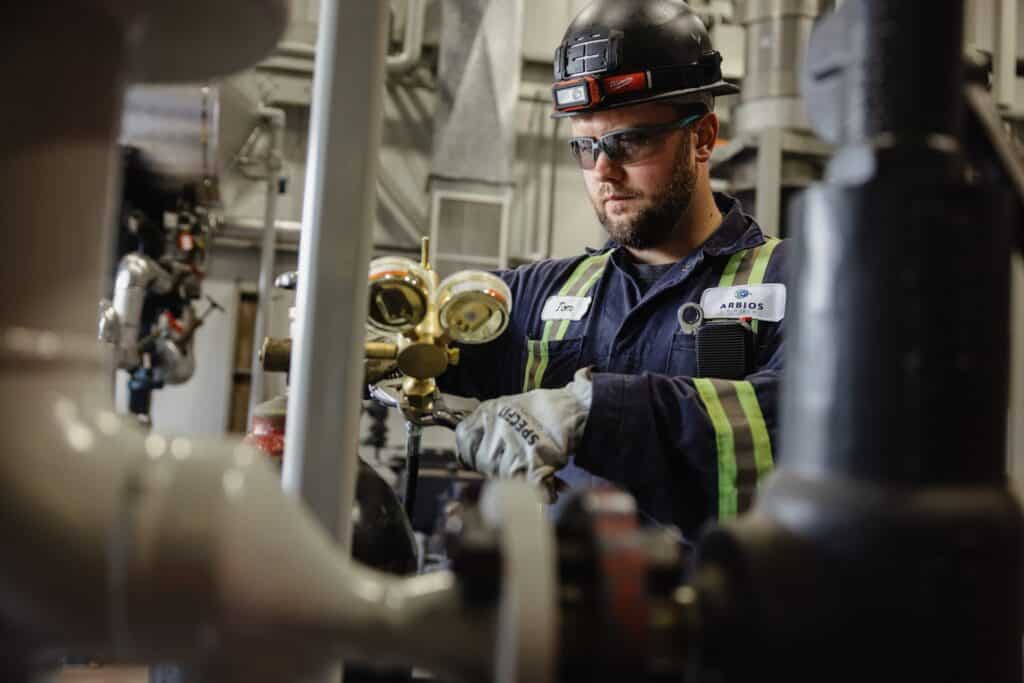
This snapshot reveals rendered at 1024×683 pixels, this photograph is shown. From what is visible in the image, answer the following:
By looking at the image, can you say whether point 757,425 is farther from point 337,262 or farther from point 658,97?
point 337,262

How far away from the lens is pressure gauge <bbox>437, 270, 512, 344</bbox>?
744 mm

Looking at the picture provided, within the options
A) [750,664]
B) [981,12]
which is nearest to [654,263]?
[750,664]

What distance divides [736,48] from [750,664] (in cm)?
437

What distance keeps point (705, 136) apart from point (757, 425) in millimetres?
599

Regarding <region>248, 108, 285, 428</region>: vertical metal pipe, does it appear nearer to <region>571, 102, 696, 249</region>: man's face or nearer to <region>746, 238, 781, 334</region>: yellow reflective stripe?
<region>571, 102, 696, 249</region>: man's face

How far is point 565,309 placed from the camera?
1.42 meters

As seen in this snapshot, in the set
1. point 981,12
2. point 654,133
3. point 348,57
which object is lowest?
point 348,57

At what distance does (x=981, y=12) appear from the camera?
3.48 m

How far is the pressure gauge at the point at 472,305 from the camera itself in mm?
744

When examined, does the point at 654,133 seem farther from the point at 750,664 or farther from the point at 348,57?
the point at 750,664

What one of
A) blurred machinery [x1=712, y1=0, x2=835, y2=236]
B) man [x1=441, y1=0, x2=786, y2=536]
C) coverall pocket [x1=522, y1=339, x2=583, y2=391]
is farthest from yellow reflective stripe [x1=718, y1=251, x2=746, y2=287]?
blurred machinery [x1=712, y1=0, x2=835, y2=236]

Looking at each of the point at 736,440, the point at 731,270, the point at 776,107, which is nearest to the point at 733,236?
the point at 731,270

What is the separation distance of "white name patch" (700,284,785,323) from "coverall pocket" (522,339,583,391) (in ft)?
0.68

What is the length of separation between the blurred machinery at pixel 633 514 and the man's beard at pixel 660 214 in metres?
1.03
